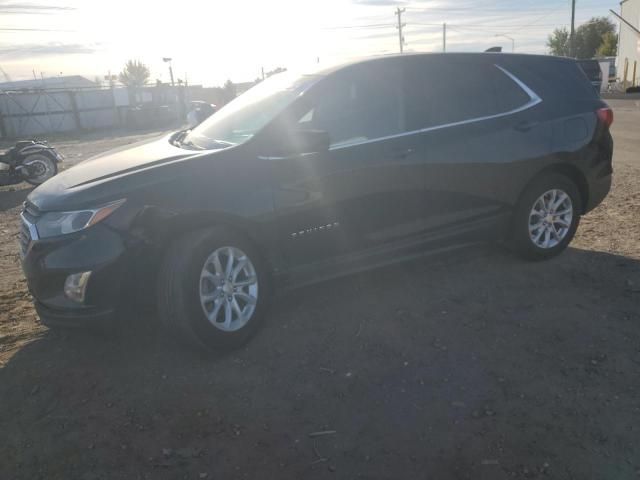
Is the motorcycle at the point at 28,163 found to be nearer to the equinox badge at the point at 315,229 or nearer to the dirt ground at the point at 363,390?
the dirt ground at the point at 363,390

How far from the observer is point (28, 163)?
37.4 ft

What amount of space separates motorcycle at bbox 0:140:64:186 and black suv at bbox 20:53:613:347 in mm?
8057

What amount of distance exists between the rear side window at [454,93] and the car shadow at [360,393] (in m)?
1.43

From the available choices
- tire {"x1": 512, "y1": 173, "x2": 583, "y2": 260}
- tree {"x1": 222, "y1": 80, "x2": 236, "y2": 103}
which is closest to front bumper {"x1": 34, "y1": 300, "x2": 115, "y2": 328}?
tire {"x1": 512, "y1": 173, "x2": 583, "y2": 260}

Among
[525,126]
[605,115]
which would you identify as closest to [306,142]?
[525,126]

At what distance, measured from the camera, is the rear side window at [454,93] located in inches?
173

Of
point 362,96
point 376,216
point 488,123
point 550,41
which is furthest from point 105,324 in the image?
point 550,41

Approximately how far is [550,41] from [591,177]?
91.0 meters

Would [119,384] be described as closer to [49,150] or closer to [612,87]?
[49,150]

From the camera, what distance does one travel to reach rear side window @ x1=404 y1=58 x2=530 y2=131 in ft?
14.4

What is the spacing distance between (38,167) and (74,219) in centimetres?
938

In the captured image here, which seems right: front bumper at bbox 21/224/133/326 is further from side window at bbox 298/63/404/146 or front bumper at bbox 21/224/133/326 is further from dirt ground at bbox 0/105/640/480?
side window at bbox 298/63/404/146

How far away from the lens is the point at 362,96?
4.25m

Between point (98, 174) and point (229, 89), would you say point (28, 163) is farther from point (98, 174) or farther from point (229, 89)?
point (229, 89)
